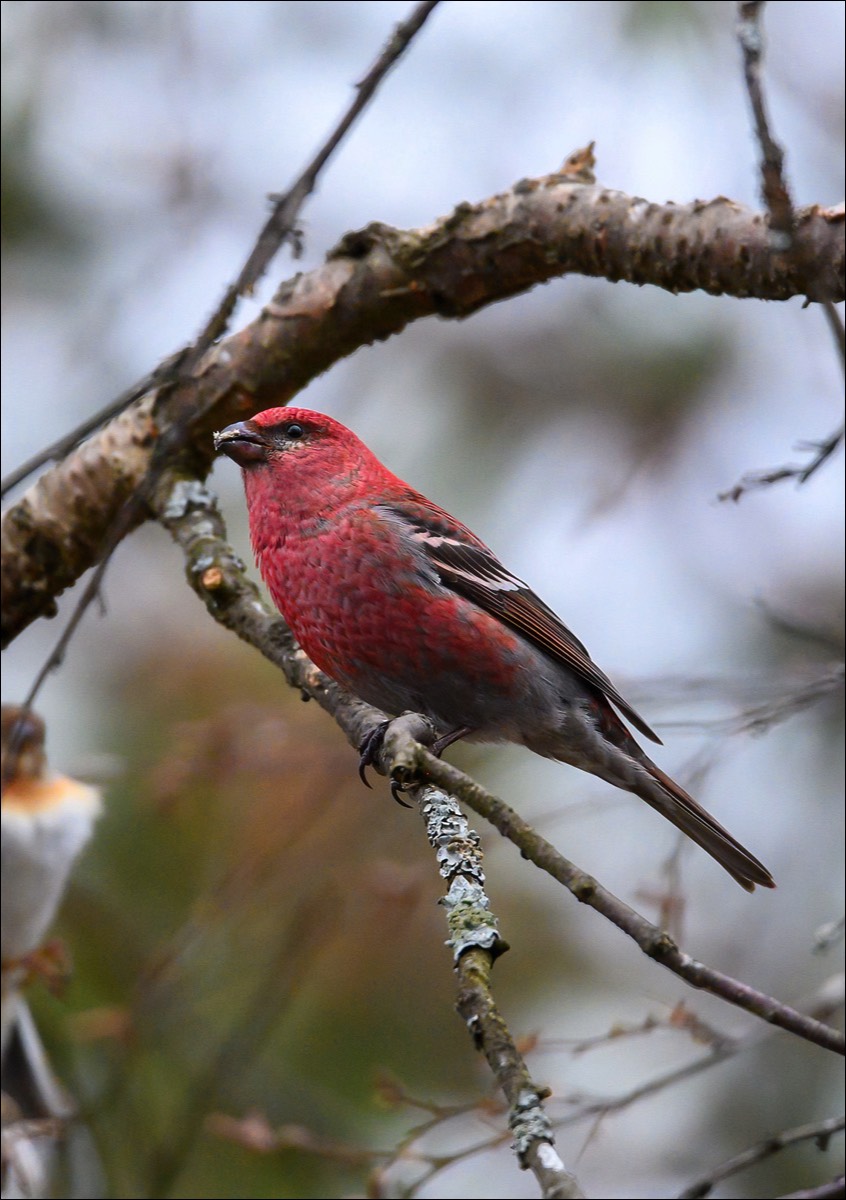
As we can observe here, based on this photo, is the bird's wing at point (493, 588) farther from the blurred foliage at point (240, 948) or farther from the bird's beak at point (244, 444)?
the blurred foliage at point (240, 948)

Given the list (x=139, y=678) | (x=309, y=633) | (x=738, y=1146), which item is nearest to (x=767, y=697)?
(x=309, y=633)

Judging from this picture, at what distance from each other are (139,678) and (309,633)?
11.7 ft

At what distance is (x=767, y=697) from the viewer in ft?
12.6

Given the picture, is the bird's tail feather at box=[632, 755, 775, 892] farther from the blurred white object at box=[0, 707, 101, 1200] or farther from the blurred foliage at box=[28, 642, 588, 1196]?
the blurred white object at box=[0, 707, 101, 1200]

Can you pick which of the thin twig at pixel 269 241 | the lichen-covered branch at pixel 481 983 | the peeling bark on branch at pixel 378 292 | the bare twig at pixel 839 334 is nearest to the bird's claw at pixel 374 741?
the lichen-covered branch at pixel 481 983

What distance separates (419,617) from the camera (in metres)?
3.48

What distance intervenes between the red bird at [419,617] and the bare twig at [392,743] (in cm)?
19

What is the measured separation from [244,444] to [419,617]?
813 mm

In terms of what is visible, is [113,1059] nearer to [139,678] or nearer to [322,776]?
[322,776]

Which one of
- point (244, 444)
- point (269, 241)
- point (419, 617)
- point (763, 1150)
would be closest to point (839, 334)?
point (269, 241)

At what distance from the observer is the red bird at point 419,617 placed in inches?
136

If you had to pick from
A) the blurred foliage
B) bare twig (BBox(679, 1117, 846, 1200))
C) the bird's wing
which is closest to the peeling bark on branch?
the bird's wing

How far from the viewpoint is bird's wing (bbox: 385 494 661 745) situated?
3.75m

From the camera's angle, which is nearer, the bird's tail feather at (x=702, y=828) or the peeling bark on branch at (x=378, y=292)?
the peeling bark on branch at (x=378, y=292)
